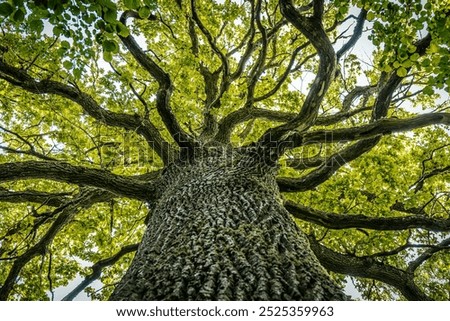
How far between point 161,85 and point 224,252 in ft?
12.1

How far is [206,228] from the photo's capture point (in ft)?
9.88

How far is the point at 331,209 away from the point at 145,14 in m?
5.59

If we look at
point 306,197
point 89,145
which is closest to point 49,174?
point 89,145

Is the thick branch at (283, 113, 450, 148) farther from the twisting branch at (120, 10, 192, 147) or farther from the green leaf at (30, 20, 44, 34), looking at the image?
the green leaf at (30, 20, 44, 34)

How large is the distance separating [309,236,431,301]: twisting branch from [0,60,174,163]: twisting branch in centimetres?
331

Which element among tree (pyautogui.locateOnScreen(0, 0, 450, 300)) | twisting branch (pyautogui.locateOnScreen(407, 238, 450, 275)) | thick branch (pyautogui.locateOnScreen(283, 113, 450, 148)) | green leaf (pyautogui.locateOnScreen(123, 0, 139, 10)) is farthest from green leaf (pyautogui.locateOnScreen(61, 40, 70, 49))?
twisting branch (pyautogui.locateOnScreen(407, 238, 450, 275))

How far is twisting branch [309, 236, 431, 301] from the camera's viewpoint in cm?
506

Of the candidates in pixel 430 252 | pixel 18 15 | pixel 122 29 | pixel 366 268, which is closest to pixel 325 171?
pixel 366 268

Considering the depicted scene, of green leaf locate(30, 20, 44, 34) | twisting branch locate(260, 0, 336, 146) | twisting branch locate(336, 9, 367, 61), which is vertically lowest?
green leaf locate(30, 20, 44, 34)

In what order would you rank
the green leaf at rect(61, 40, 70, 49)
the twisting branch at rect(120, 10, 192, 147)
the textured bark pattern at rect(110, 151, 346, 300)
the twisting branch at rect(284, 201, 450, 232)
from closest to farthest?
the textured bark pattern at rect(110, 151, 346, 300), the green leaf at rect(61, 40, 70, 49), the twisting branch at rect(284, 201, 450, 232), the twisting branch at rect(120, 10, 192, 147)

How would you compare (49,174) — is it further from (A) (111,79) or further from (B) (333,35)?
(B) (333,35)

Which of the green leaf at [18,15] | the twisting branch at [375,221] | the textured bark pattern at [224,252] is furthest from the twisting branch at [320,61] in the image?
the green leaf at [18,15]

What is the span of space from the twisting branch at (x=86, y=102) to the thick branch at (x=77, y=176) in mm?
1219

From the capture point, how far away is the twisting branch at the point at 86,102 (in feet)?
16.4
